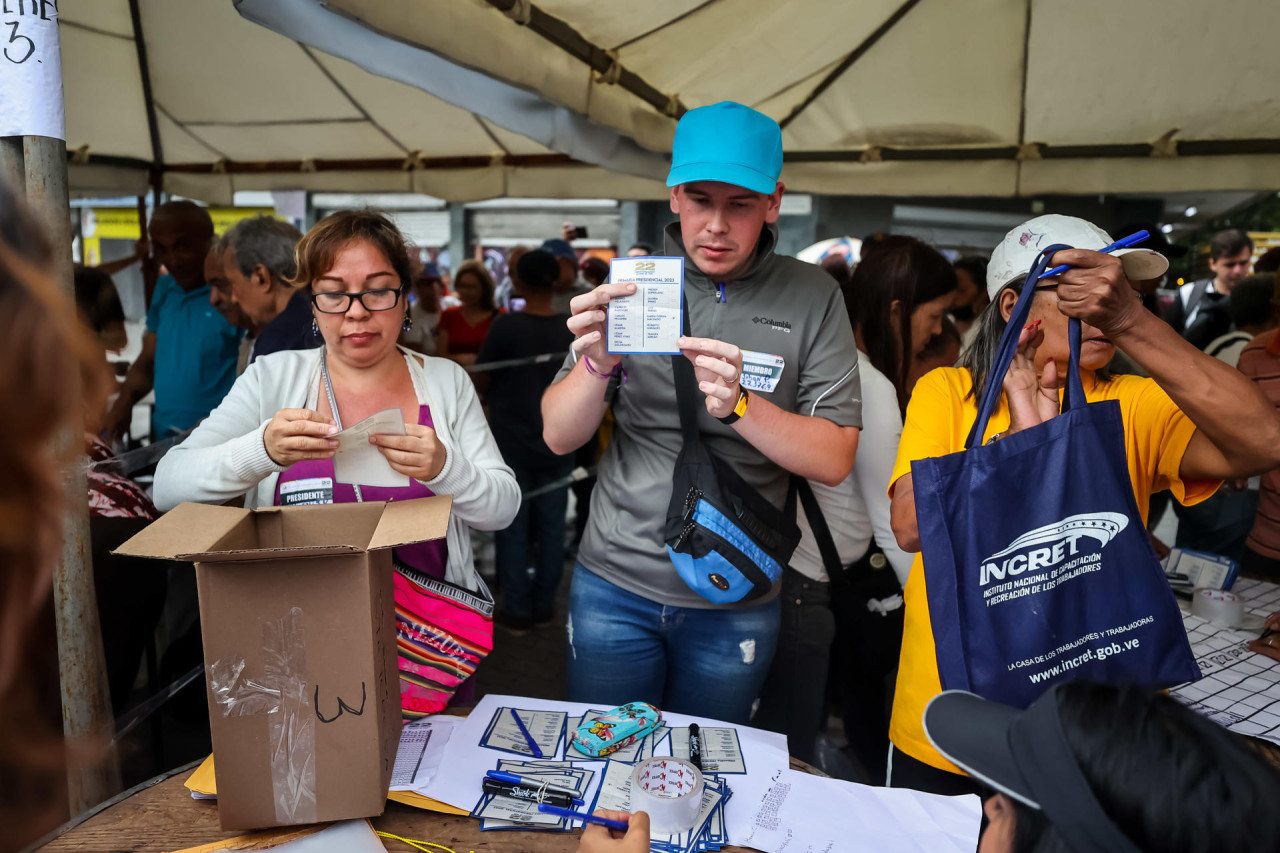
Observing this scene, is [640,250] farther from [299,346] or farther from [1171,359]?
[1171,359]

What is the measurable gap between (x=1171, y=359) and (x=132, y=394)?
178 inches

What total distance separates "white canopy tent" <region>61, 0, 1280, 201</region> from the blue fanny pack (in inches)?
45.6

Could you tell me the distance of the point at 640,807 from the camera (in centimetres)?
121

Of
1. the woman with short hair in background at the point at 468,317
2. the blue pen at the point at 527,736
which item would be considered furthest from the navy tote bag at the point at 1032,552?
the woman with short hair in background at the point at 468,317

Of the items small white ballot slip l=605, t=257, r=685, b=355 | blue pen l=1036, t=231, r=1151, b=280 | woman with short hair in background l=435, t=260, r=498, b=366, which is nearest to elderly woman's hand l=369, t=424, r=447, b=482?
small white ballot slip l=605, t=257, r=685, b=355

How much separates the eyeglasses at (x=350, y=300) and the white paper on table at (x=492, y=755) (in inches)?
34.6

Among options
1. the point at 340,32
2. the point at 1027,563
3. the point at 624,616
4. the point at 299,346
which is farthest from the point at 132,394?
the point at 1027,563

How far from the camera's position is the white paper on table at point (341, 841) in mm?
1149

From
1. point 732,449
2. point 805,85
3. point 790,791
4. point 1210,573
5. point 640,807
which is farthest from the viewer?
point 805,85

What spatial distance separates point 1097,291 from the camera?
1.29m

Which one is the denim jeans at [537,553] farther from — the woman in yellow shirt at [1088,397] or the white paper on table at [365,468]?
the woman in yellow shirt at [1088,397]

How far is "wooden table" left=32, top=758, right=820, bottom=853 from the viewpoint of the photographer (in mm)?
1178

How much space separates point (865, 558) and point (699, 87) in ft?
7.61

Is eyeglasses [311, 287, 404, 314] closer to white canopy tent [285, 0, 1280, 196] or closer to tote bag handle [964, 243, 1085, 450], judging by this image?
white canopy tent [285, 0, 1280, 196]
